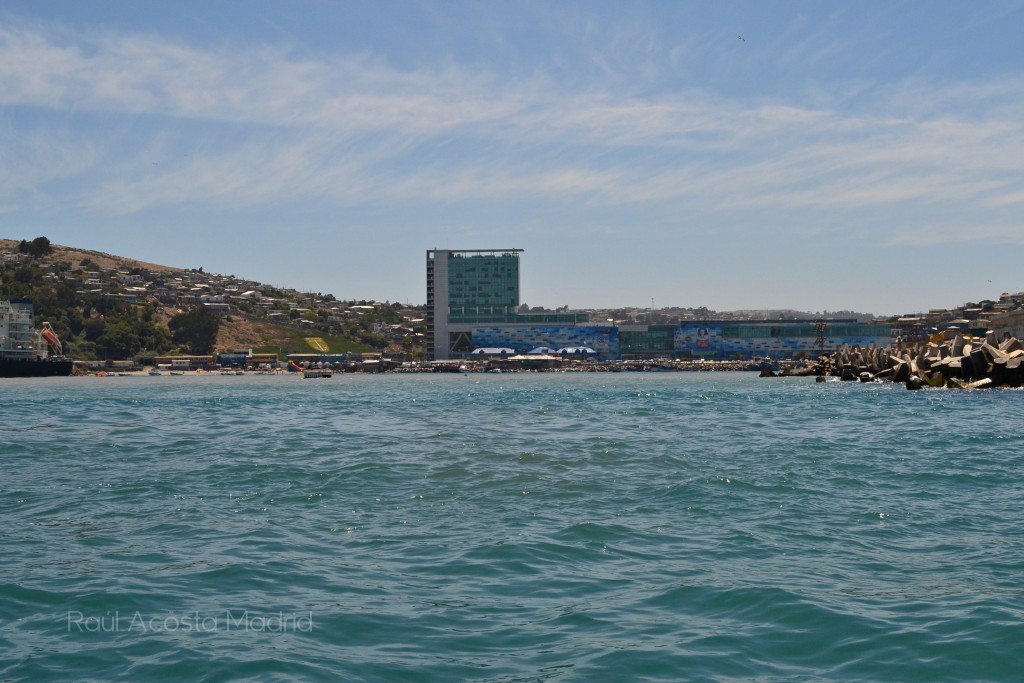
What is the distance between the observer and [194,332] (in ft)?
641

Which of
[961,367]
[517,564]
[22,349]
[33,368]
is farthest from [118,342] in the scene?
[517,564]

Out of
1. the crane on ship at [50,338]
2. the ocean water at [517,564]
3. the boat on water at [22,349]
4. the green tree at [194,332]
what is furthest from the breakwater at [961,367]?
the green tree at [194,332]

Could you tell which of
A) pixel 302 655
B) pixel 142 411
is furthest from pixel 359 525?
pixel 142 411

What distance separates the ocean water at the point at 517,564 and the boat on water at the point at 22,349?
394 feet

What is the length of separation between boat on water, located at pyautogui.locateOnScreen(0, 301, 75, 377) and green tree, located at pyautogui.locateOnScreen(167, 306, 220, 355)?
51.6m

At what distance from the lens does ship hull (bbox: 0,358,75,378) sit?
130m

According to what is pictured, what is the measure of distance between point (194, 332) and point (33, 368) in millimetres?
62268

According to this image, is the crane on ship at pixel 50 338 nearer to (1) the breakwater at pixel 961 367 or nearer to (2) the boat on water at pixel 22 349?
(2) the boat on water at pixel 22 349

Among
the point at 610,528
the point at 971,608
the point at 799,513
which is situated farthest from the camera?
the point at 799,513

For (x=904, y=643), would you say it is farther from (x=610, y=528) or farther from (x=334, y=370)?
(x=334, y=370)

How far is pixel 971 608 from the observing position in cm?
904

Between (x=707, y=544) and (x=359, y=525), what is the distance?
4.74 meters

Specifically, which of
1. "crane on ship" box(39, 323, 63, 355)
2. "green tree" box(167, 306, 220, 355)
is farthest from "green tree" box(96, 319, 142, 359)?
"crane on ship" box(39, 323, 63, 355)

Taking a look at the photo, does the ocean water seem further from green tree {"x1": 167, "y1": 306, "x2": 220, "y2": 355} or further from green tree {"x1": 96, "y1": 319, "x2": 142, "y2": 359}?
green tree {"x1": 167, "y1": 306, "x2": 220, "y2": 355}
